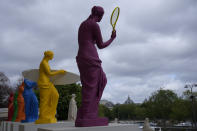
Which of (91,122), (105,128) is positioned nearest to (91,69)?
(91,122)

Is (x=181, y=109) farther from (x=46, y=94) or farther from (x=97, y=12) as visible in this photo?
(x=97, y=12)

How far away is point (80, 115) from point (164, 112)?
29.6 m

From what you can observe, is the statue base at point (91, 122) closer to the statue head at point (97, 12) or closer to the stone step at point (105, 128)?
the stone step at point (105, 128)

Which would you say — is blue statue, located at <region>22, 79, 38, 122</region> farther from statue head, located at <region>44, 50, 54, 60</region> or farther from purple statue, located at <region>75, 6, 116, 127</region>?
purple statue, located at <region>75, 6, 116, 127</region>

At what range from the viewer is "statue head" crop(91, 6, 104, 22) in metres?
5.08

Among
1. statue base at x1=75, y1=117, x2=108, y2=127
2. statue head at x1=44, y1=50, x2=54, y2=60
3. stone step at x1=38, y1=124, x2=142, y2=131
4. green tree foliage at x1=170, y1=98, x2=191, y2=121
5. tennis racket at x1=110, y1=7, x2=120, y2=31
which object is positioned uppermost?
tennis racket at x1=110, y1=7, x2=120, y2=31

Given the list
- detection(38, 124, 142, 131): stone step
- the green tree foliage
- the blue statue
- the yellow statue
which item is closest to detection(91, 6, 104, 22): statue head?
the yellow statue

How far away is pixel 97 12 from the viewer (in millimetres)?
5098

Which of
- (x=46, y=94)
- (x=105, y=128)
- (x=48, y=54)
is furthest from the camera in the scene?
(x=48, y=54)

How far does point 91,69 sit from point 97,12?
1.51 metres

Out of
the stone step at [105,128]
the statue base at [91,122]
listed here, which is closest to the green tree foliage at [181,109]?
the stone step at [105,128]

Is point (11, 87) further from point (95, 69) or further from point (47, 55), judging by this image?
point (95, 69)

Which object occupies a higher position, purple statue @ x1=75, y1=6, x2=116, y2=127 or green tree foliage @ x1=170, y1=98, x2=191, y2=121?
purple statue @ x1=75, y1=6, x2=116, y2=127

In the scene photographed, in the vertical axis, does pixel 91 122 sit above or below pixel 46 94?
below
